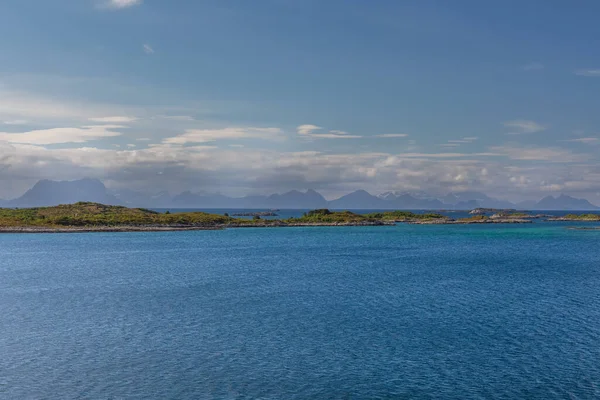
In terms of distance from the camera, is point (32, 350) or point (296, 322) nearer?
point (32, 350)

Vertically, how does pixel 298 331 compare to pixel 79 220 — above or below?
below

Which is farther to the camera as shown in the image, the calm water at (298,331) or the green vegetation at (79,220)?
the green vegetation at (79,220)

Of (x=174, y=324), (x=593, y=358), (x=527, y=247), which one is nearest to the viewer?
(x=593, y=358)

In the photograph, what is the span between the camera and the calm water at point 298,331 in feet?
93.7

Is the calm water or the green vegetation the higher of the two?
the green vegetation

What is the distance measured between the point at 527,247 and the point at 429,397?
104656 millimetres

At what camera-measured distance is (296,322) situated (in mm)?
43312

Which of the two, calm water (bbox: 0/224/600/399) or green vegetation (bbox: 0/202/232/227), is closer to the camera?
calm water (bbox: 0/224/600/399)

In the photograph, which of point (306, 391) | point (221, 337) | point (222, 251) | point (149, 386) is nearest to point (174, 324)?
point (221, 337)

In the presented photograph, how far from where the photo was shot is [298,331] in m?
40.3

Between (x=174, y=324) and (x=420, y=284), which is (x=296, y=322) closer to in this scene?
(x=174, y=324)

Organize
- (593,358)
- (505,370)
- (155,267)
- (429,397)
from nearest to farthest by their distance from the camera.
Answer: (429,397)
(505,370)
(593,358)
(155,267)

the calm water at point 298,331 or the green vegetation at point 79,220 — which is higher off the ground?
the green vegetation at point 79,220

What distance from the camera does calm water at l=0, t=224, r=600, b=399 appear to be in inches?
1124
